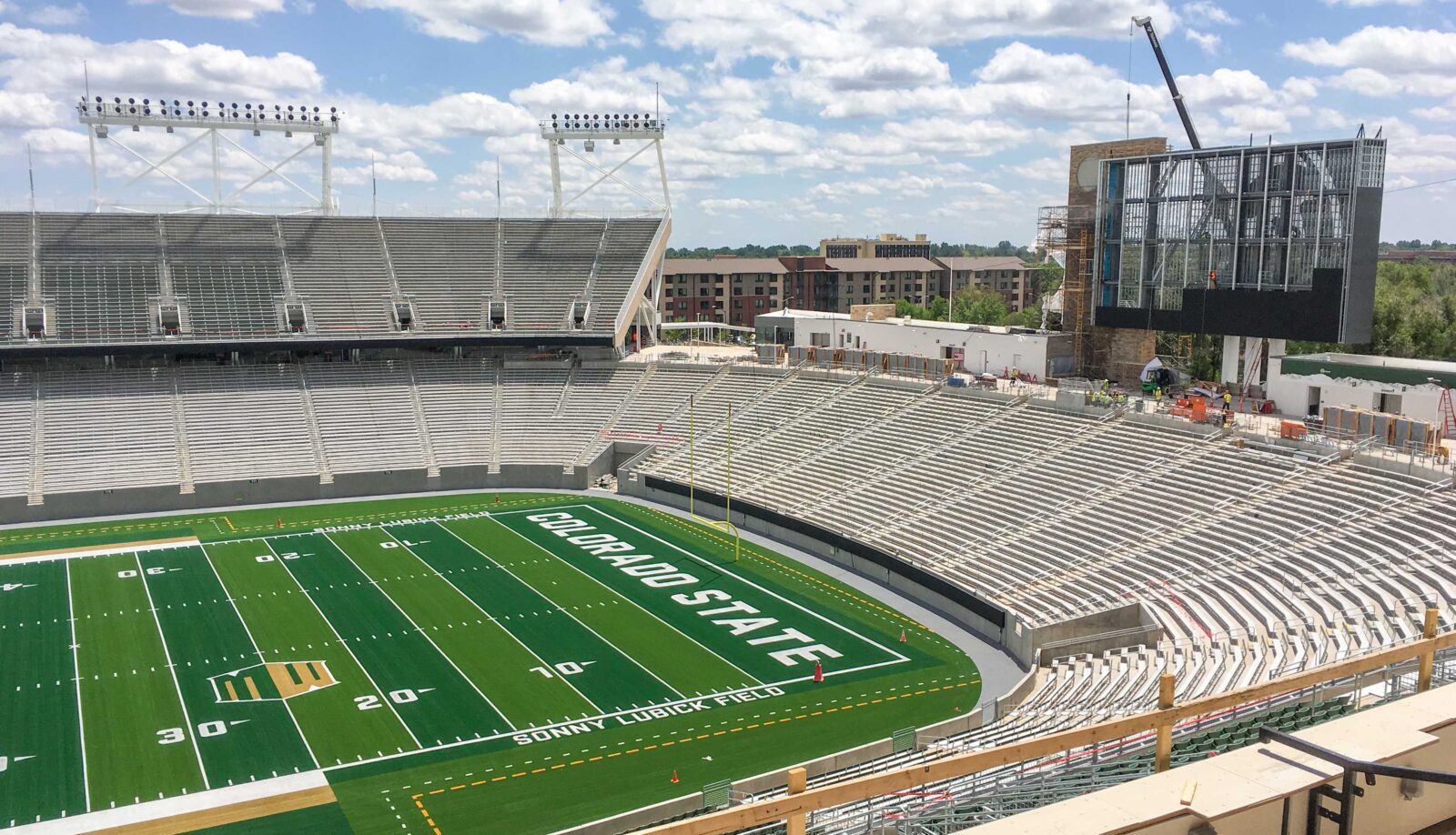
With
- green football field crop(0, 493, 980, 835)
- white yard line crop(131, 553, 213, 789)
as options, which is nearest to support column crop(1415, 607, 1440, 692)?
green football field crop(0, 493, 980, 835)

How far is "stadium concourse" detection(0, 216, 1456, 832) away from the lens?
1059 inches

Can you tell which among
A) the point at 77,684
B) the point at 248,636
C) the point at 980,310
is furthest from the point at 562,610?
the point at 980,310

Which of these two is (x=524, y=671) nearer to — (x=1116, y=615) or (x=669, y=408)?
(x=1116, y=615)

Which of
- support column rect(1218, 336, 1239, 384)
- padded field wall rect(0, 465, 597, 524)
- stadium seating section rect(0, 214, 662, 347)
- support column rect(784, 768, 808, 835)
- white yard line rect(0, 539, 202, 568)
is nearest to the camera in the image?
support column rect(784, 768, 808, 835)

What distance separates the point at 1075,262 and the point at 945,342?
7240 millimetres

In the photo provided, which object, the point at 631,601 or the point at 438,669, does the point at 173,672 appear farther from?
the point at 631,601

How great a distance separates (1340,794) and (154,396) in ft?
178

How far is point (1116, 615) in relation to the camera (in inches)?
1125

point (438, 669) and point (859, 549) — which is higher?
point (859, 549)

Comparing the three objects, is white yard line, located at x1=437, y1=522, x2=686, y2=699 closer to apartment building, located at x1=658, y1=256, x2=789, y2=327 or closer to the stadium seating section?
the stadium seating section

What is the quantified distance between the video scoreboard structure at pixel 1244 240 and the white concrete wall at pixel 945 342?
5.52 meters

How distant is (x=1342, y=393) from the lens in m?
36.3

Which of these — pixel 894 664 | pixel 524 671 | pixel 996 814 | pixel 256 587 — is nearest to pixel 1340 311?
pixel 894 664

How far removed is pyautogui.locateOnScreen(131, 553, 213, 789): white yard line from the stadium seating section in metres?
19.2
